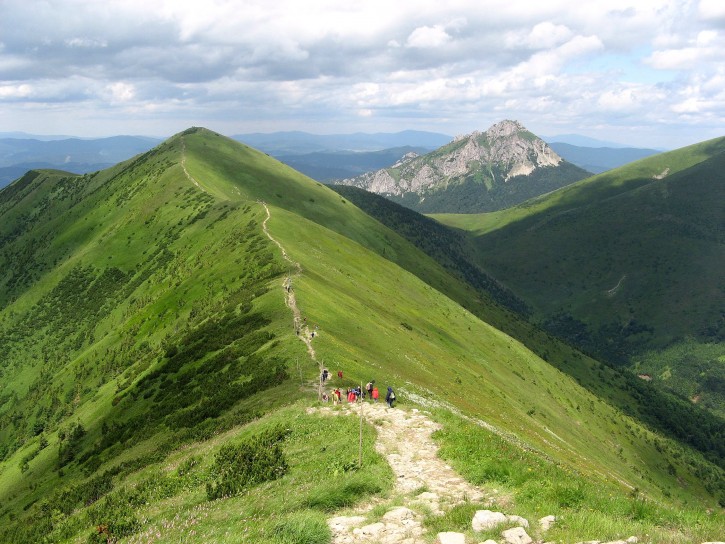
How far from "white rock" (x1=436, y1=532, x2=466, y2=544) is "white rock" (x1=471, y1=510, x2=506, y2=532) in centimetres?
54

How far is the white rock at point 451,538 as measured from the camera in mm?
13104

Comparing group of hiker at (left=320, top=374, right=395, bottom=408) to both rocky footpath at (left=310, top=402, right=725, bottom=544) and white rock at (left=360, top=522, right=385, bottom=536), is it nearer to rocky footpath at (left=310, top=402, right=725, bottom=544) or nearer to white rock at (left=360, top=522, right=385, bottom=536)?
rocky footpath at (left=310, top=402, right=725, bottom=544)

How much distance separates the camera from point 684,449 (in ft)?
485

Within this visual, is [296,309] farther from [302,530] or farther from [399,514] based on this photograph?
[302,530]

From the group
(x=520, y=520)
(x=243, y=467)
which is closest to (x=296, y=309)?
(x=243, y=467)

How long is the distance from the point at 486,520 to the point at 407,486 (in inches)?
193

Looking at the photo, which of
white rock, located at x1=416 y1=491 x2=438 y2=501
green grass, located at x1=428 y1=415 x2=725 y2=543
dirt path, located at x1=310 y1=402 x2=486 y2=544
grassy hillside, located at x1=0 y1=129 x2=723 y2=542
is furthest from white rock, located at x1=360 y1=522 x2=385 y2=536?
white rock, located at x1=416 y1=491 x2=438 y2=501

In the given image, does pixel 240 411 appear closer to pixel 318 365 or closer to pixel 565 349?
pixel 318 365

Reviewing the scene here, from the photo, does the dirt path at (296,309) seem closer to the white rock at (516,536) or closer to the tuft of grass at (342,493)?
the tuft of grass at (342,493)

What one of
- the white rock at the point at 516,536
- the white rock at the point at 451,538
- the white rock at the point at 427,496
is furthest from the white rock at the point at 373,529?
the white rock at the point at 516,536

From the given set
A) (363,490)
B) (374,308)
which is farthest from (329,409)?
(374,308)

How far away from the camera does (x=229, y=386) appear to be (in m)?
37.3

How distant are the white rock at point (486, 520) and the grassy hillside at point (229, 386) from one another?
1.48 metres

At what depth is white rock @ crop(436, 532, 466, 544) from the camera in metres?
13.1
